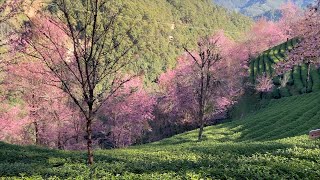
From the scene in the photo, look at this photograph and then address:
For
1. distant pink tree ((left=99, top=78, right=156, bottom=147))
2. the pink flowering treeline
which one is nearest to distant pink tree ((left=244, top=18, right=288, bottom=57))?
the pink flowering treeline

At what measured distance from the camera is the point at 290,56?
19.9 meters

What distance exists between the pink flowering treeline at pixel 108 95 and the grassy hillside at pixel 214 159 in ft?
8.79

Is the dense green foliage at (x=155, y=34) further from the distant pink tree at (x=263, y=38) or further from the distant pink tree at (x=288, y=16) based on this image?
the distant pink tree at (x=288, y=16)

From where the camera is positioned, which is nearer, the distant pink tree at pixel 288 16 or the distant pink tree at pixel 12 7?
the distant pink tree at pixel 12 7

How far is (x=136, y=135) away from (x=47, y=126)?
17.5m

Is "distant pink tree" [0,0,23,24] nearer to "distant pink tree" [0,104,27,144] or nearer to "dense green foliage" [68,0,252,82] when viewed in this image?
"distant pink tree" [0,104,27,144]

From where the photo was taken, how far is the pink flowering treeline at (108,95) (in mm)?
22455

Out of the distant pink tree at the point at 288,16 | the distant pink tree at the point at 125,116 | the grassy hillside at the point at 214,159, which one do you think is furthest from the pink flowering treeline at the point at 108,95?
the distant pink tree at the point at 288,16

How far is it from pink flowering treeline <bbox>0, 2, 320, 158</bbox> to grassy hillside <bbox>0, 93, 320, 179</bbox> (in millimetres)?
2681

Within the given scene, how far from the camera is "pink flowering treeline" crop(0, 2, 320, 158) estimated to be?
22.5 metres

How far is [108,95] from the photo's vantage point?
2102 centimetres

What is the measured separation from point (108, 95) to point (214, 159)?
408 inches

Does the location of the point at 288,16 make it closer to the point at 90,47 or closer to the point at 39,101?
the point at 39,101

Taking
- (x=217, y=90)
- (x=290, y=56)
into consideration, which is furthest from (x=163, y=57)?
(x=290, y=56)
